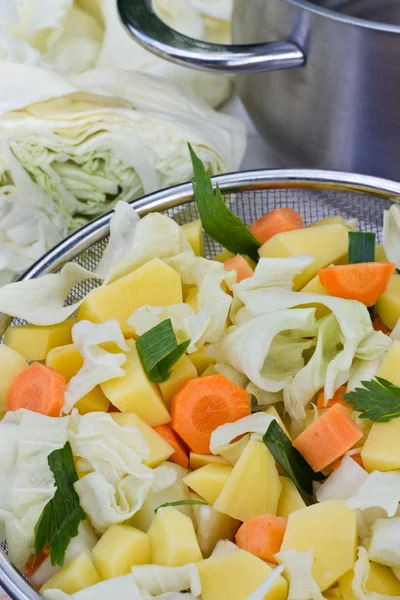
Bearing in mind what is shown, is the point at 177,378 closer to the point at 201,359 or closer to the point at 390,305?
the point at 201,359

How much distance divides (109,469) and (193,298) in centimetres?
32

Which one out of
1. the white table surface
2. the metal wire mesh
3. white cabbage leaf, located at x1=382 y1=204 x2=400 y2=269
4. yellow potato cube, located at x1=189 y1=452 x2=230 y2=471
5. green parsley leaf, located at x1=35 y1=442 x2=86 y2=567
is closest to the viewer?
green parsley leaf, located at x1=35 y1=442 x2=86 y2=567

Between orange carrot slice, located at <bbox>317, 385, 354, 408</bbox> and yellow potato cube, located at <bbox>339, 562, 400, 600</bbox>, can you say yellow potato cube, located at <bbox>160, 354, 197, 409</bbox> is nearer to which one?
orange carrot slice, located at <bbox>317, 385, 354, 408</bbox>

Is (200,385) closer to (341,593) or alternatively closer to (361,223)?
(341,593)

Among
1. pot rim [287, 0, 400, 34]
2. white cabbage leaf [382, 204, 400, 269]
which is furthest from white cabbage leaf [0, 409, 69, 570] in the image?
pot rim [287, 0, 400, 34]

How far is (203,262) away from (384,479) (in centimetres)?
45

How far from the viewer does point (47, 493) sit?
2.99 feet

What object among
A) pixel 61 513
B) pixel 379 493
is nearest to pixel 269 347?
pixel 379 493

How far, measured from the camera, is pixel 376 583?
854 mm

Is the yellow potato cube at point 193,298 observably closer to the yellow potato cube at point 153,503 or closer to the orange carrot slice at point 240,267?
the orange carrot slice at point 240,267

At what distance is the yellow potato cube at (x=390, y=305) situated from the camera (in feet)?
3.65

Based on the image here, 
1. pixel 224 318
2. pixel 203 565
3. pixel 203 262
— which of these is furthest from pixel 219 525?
pixel 203 262

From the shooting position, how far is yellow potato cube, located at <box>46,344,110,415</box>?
3.36 feet

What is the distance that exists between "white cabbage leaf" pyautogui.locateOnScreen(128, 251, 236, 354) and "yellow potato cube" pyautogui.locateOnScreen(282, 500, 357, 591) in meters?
0.31
